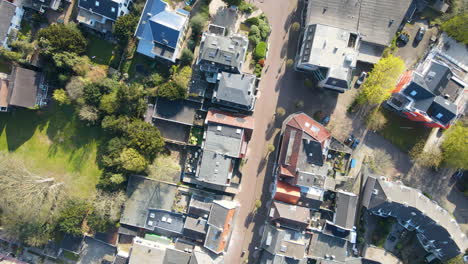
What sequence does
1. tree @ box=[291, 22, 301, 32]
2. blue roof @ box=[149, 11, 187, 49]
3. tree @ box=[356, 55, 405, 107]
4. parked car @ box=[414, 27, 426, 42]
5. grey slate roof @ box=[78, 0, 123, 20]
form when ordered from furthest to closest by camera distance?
parked car @ box=[414, 27, 426, 42] → tree @ box=[291, 22, 301, 32] → grey slate roof @ box=[78, 0, 123, 20] → tree @ box=[356, 55, 405, 107] → blue roof @ box=[149, 11, 187, 49]

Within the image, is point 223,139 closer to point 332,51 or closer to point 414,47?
point 332,51

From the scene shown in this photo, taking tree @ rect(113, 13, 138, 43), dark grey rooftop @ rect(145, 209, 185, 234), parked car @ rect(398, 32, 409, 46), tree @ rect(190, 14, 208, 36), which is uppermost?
parked car @ rect(398, 32, 409, 46)

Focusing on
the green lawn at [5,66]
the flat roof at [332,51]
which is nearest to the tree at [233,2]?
the flat roof at [332,51]

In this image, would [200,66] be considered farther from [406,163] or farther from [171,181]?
[406,163]

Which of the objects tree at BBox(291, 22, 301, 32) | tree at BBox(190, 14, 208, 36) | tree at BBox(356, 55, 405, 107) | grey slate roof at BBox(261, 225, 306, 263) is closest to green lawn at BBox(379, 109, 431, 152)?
tree at BBox(356, 55, 405, 107)

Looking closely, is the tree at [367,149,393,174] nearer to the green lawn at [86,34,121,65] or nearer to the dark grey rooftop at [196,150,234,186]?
the dark grey rooftop at [196,150,234,186]

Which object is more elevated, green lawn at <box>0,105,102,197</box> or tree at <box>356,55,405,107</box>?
tree at <box>356,55,405,107</box>

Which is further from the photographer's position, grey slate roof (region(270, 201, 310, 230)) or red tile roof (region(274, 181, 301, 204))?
red tile roof (region(274, 181, 301, 204))
